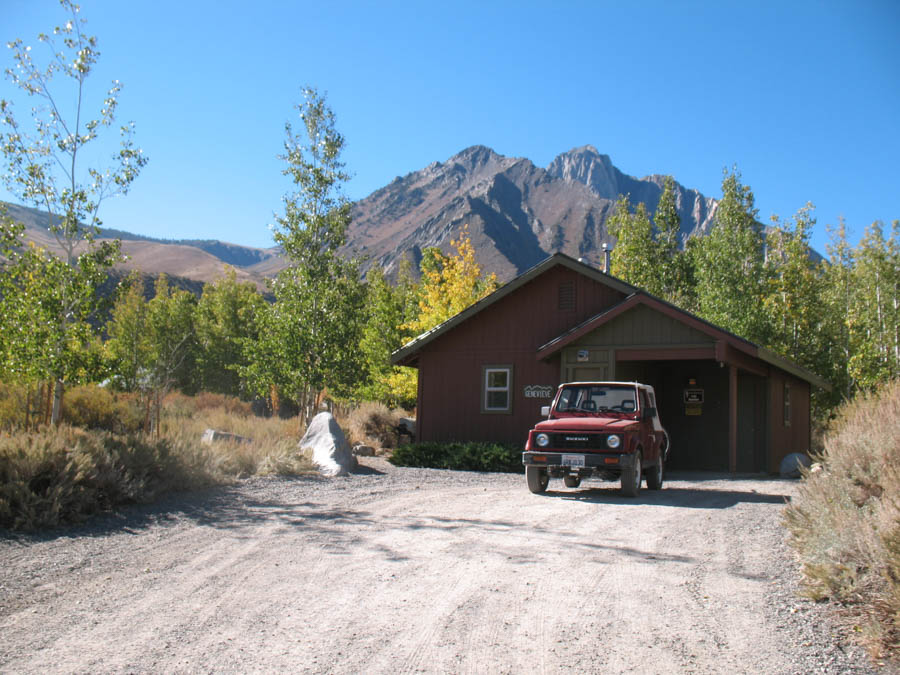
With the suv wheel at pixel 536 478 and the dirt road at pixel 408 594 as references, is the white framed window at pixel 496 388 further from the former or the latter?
the dirt road at pixel 408 594

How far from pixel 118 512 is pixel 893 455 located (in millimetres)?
9098

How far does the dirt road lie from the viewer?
4.65 m

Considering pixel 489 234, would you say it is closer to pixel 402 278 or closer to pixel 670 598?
pixel 402 278

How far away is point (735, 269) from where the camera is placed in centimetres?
3238

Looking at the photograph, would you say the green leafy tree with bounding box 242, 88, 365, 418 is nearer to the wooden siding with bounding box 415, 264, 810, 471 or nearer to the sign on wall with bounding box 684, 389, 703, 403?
the wooden siding with bounding box 415, 264, 810, 471

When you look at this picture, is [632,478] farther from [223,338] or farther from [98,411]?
[223,338]

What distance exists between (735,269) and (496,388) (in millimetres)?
17437

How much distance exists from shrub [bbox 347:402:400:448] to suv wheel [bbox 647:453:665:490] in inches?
Result: 441

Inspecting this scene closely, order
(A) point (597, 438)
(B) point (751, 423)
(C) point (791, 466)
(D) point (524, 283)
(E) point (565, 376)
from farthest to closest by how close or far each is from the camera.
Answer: (D) point (524, 283) < (B) point (751, 423) < (E) point (565, 376) < (C) point (791, 466) < (A) point (597, 438)

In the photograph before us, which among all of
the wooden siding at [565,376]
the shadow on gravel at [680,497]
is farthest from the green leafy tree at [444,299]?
the shadow on gravel at [680,497]

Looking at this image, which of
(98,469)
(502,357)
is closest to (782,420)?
(502,357)

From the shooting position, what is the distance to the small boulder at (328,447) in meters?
14.9

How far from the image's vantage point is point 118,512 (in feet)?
31.0

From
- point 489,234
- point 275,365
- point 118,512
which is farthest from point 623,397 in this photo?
point 489,234
